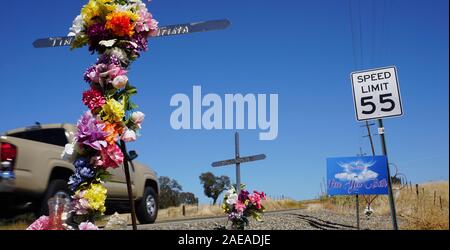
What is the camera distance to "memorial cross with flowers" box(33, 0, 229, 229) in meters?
2.06

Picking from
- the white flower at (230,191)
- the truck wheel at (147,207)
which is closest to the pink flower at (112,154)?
the white flower at (230,191)

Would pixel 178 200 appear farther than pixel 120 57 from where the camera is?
Yes

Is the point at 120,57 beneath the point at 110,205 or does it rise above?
above

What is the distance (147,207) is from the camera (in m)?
8.89

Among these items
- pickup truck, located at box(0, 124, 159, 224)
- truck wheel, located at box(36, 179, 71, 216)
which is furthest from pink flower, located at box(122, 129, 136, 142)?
truck wheel, located at box(36, 179, 71, 216)

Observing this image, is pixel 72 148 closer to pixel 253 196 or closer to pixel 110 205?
pixel 253 196

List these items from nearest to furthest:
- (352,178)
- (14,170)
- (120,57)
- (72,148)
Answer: (72,148) < (120,57) < (14,170) < (352,178)

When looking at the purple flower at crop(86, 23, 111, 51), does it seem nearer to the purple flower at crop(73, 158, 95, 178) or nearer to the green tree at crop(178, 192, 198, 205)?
the purple flower at crop(73, 158, 95, 178)

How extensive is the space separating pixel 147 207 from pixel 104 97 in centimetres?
691

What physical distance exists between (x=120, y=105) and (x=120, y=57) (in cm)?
24

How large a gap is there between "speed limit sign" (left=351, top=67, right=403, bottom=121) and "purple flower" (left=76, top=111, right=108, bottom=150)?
13.4 ft
